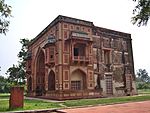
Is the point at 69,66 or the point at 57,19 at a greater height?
the point at 57,19

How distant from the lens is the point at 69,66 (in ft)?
74.0

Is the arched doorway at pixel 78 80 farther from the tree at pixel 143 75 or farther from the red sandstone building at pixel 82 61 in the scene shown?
the tree at pixel 143 75

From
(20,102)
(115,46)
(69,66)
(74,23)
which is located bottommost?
(20,102)

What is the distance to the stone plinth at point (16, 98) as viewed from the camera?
13.4 meters

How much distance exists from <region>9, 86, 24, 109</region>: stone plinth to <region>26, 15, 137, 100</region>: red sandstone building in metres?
7.81

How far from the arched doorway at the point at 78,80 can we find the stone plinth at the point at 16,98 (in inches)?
387

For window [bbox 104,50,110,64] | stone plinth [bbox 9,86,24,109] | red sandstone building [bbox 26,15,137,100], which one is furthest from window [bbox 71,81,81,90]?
stone plinth [bbox 9,86,24,109]

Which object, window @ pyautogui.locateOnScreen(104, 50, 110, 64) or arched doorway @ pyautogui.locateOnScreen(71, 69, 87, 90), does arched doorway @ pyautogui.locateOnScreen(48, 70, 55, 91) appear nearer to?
arched doorway @ pyautogui.locateOnScreen(71, 69, 87, 90)

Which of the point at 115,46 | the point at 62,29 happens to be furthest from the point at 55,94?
the point at 115,46

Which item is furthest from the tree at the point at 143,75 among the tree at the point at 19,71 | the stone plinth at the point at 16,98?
the stone plinth at the point at 16,98

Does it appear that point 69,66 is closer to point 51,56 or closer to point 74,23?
point 51,56

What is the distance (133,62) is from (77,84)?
37.8 ft

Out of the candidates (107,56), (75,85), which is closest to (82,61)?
(75,85)

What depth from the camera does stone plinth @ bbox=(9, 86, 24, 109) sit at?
13422 mm
